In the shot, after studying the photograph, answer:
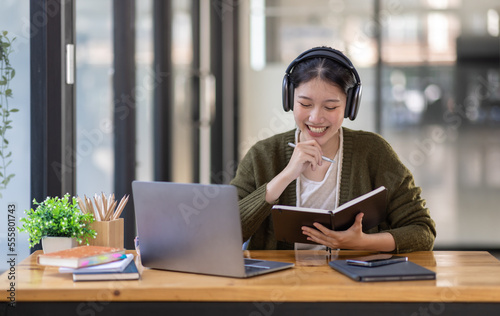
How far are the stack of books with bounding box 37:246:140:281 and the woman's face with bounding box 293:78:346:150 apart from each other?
2.44ft

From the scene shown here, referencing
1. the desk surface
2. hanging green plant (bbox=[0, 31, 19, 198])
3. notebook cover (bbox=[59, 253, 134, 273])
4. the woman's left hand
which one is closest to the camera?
the desk surface

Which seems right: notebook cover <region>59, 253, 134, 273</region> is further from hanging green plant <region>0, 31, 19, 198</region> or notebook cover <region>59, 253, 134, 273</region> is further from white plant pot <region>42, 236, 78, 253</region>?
hanging green plant <region>0, 31, 19, 198</region>

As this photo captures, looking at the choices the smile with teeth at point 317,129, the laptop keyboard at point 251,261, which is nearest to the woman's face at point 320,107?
the smile with teeth at point 317,129

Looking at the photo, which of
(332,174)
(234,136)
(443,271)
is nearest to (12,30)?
(332,174)

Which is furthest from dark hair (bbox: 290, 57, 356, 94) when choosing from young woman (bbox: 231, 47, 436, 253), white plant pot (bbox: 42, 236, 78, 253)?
white plant pot (bbox: 42, 236, 78, 253)

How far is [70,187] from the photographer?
2242 mm

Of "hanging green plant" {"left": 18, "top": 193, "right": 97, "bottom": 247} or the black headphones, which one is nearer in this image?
"hanging green plant" {"left": 18, "top": 193, "right": 97, "bottom": 247}

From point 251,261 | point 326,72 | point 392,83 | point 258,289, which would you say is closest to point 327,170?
point 326,72

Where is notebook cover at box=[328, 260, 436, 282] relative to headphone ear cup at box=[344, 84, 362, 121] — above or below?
below

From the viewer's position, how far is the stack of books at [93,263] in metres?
1.46

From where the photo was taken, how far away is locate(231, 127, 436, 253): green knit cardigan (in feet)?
6.38

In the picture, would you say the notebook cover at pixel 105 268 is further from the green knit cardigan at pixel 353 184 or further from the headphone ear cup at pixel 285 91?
the headphone ear cup at pixel 285 91

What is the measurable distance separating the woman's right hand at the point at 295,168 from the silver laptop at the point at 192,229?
0.37m

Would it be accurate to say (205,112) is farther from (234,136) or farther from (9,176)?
(9,176)
